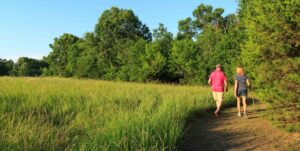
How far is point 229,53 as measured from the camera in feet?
100

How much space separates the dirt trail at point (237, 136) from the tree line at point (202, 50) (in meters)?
0.65

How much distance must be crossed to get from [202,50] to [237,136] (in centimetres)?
2902

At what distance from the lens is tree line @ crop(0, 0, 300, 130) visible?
7.36 meters

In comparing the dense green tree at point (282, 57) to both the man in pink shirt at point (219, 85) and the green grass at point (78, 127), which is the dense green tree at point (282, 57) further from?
the man in pink shirt at point (219, 85)

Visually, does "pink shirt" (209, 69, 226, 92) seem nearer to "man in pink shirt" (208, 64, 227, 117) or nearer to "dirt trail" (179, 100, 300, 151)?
"man in pink shirt" (208, 64, 227, 117)

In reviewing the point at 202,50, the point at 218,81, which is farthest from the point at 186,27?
the point at 218,81

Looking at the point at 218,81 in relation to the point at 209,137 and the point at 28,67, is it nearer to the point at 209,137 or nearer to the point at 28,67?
the point at 209,137

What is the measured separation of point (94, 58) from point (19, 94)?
37.2 meters

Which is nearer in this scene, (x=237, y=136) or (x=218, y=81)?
(x=237, y=136)

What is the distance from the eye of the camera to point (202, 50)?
35562 millimetres

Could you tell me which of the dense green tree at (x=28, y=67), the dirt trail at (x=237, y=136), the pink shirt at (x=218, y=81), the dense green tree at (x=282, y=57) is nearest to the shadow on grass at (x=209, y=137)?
the dirt trail at (x=237, y=136)

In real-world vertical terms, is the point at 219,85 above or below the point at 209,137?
above

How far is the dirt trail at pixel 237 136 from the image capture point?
20.9ft

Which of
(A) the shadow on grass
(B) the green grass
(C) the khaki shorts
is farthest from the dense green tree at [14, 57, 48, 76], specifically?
(A) the shadow on grass
